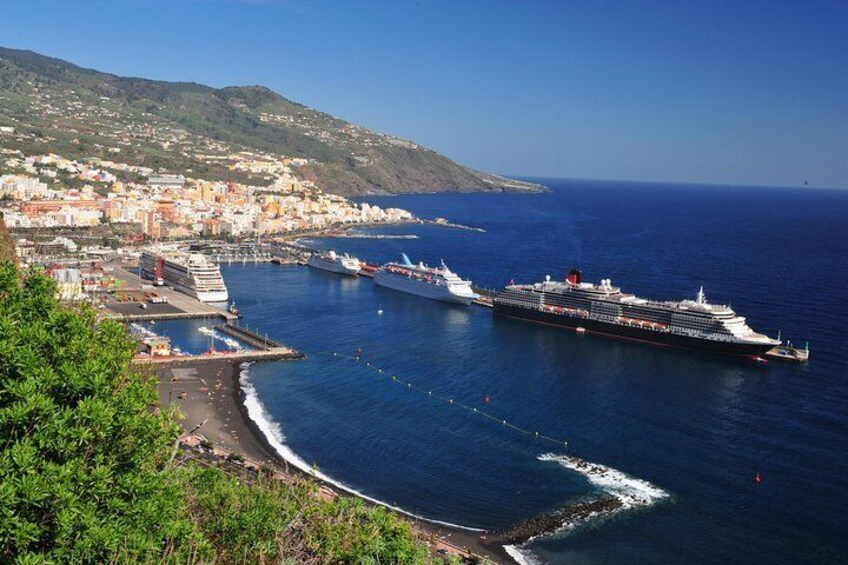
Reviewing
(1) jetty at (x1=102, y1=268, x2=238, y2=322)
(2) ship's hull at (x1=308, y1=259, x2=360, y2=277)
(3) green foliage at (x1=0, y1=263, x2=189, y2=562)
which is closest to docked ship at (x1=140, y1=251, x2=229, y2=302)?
(1) jetty at (x1=102, y1=268, x2=238, y2=322)

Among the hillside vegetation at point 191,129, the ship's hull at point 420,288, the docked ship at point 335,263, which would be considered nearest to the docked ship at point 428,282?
the ship's hull at point 420,288

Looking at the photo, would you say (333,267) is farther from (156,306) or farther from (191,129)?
(191,129)

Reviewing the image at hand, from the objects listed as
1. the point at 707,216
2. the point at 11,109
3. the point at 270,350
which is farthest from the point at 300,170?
the point at 270,350

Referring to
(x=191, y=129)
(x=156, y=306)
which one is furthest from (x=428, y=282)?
(x=191, y=129)

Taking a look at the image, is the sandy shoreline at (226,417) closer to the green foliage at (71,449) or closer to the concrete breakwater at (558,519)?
the concrete breakwater at (558,519)

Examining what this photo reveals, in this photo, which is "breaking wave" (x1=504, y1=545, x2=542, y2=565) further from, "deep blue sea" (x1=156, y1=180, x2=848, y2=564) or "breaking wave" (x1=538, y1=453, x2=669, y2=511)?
"breaking wave" (x1=538, y1=453, x2=669, y2=511)
